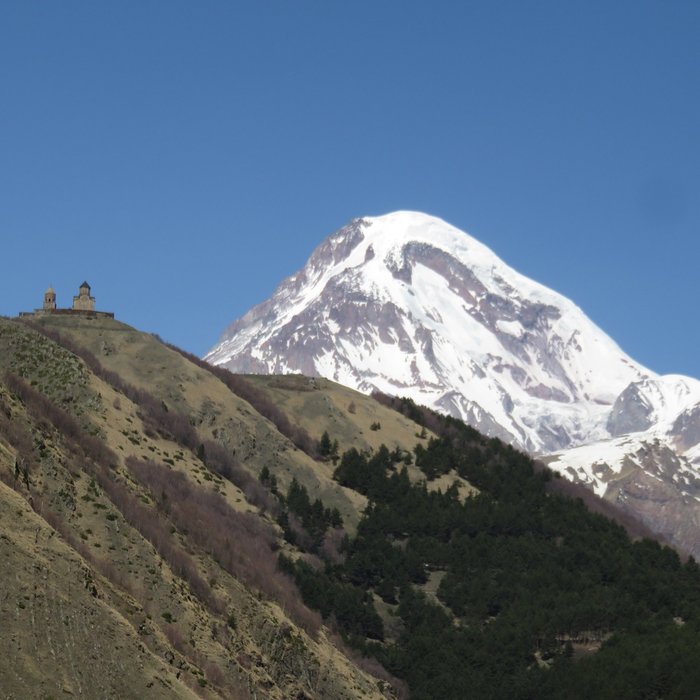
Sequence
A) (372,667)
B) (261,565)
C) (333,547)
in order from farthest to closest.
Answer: (333,547) < (372,667) < (261,565)

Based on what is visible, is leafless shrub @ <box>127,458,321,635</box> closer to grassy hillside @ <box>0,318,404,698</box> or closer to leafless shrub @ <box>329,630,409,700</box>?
grassy hillside @ <box>0,318,404,698</box>

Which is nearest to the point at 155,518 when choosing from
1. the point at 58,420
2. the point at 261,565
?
the point at 58,420

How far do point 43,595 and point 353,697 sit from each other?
49.6 metres

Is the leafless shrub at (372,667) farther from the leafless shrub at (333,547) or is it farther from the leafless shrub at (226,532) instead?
the leafless shrub at (333,547)

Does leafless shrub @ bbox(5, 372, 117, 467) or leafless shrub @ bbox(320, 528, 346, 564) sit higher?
leafless shrub @ bbox(320, 528, 346, 564)

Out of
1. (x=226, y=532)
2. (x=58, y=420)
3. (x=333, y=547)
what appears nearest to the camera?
(x=58, y=420)

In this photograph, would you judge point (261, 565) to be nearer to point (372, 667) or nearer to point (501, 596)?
point (372, 667)

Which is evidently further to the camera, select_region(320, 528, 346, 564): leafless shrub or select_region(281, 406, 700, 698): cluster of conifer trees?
select_region(320, 528, 346, 564): leafless shrub

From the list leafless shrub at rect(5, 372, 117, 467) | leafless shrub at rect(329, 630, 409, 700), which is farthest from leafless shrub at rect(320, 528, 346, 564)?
leafless shrub at rect(5, 372, 117, 467)

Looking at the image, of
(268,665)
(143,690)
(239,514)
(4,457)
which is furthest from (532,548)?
(143,690)

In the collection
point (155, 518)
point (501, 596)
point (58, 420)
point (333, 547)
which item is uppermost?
point (501, 596)

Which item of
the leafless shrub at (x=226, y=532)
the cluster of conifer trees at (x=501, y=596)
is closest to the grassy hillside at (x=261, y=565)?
the cluster of conifer trees at (x=501, y=596)

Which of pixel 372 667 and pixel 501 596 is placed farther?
pixel 501 596

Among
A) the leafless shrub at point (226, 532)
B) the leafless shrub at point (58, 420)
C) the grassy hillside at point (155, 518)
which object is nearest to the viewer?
the grassy hillside at point (155, 518)
